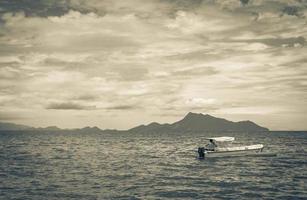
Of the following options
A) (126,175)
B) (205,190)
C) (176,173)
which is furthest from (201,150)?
(205,190)

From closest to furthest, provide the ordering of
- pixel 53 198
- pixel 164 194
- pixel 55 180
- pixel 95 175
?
pixel 53 198 → pixel 164 194 → pixel 55 180 → pixel 95 175

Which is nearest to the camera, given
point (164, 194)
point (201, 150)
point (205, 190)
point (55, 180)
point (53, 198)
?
point (53, 198)

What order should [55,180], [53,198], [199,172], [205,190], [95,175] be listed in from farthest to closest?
[199,172] → [95,175] → [55,180] → [205,190] → [53,198]

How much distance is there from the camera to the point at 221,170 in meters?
50.8

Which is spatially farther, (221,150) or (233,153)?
(233,153)

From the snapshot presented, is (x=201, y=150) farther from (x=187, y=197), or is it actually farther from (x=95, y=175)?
(x=187, y=197)

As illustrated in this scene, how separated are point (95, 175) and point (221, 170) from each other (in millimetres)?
19494

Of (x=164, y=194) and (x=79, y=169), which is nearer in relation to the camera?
(x=164, y=194)

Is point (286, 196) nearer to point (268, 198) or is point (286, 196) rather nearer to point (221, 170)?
point (268, 198)

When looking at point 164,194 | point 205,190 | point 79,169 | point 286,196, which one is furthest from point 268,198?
point 79,169

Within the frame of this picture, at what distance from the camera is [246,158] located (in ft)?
220

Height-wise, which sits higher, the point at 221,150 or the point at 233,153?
Result: the point at 221,150

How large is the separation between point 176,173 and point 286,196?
18.2 metres

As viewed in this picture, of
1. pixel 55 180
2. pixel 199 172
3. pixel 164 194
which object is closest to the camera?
pixel 164 194
